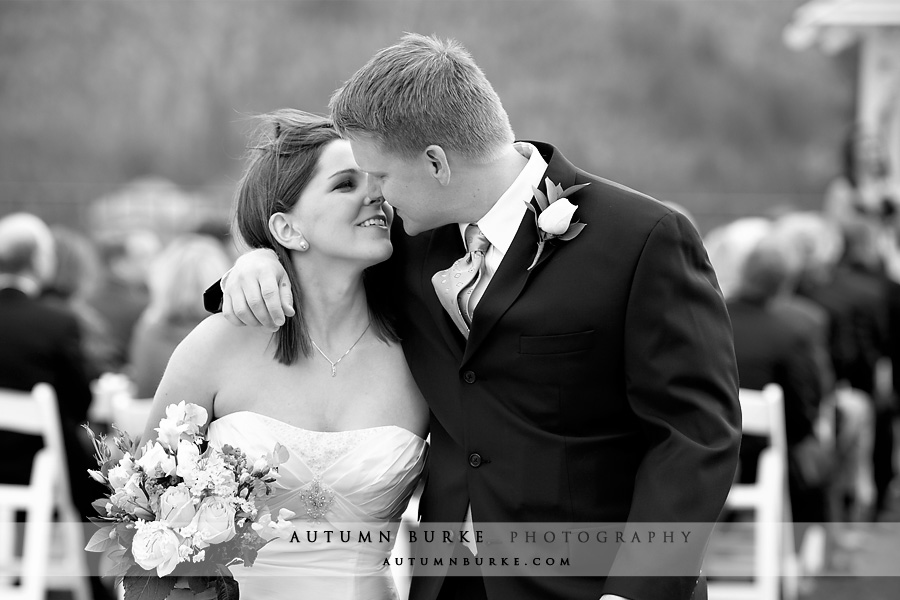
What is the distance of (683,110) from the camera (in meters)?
23.9

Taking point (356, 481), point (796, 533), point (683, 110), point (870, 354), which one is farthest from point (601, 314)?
point (683, 110)

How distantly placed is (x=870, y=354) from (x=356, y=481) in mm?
5910

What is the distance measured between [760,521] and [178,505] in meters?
3.27

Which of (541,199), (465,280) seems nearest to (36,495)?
(465,280)

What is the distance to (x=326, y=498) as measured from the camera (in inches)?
109

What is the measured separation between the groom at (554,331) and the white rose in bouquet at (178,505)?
0.62m

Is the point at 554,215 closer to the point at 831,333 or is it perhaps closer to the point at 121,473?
the point at 121,473

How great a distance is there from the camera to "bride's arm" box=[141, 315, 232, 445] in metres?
2.71

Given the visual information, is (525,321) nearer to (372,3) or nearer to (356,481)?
(356,481)

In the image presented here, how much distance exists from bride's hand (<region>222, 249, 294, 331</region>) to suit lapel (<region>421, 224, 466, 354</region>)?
35 cm

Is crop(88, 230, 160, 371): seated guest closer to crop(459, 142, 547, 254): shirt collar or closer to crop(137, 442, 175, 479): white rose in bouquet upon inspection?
crop(137, 442, 175, 479): white rose in bouquet

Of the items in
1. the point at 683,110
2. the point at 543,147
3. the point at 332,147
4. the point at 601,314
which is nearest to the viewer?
the point at 601,314

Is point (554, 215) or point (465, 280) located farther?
point (465, 280)

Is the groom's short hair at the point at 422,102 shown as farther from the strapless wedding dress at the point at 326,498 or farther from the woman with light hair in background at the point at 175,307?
the woman with light hair in background at the point at 175,307
